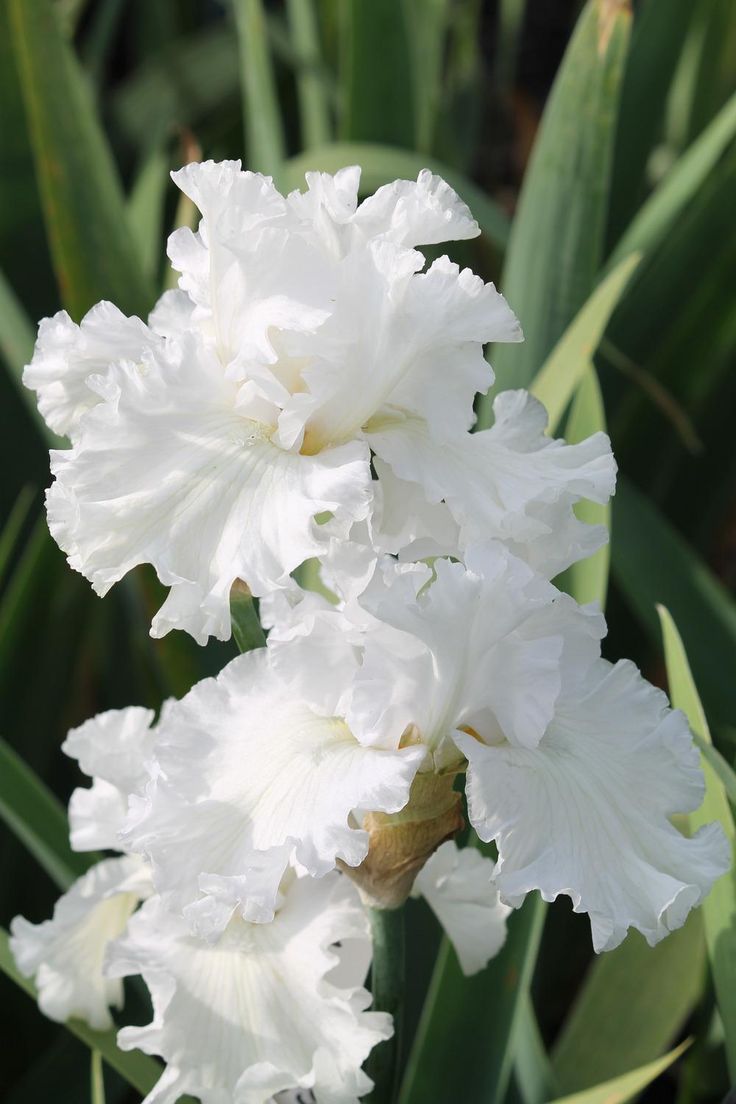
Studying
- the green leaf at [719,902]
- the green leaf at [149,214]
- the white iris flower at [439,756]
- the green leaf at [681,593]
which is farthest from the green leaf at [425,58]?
the white iris flower at [439,756]

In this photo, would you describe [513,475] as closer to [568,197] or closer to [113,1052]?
[113,1052]

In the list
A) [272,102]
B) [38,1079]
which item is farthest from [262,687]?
[272,102]

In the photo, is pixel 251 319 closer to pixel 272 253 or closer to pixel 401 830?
pixel 272 253

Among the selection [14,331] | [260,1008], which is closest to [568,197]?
[14,331]

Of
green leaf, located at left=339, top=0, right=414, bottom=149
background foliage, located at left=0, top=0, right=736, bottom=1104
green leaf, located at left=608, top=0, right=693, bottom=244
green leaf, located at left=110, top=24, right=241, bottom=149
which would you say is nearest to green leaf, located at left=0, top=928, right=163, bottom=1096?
background foliage, located at left=0, top=0, right=736, bottom=1104

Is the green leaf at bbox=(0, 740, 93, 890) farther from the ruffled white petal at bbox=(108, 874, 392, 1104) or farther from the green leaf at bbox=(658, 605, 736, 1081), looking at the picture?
the green leaf at bbox=(658, 605, 736, 1081)

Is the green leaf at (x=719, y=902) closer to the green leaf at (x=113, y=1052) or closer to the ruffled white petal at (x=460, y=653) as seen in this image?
the ruffled white petal at (x=460, y=653)

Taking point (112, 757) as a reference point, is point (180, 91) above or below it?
below
